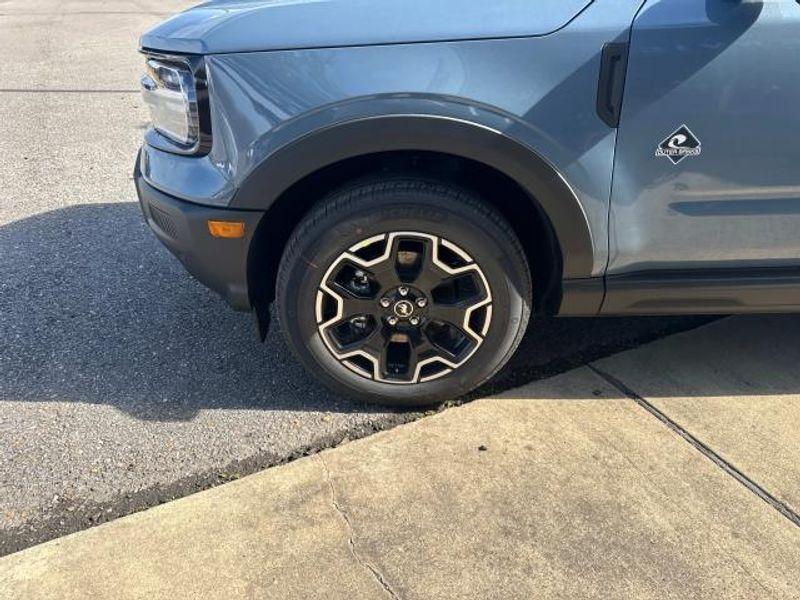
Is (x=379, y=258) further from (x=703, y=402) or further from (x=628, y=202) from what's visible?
(x=703, y=402)

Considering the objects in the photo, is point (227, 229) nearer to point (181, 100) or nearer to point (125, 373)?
point (181, 100)

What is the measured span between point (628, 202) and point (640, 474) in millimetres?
910

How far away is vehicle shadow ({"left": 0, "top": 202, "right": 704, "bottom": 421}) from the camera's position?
110 inches

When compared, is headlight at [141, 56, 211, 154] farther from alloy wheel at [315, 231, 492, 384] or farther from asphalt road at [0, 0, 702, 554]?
asphalt road at [0, 0, 702, 554]

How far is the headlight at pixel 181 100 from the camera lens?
2342mm

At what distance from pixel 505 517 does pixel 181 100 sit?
5.67 feet

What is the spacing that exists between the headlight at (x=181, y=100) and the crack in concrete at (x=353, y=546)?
1190mm

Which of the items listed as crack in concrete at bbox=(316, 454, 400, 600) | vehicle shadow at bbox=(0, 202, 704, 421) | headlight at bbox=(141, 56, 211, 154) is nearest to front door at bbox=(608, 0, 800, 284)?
vehicle shadow at bbox=(0, 202, 704, 421)

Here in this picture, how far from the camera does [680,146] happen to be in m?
2.24

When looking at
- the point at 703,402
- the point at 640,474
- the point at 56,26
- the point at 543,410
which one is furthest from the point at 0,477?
the point at 56,26

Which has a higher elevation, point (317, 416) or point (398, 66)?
point (398, 66)

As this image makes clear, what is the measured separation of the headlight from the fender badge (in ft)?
4.82

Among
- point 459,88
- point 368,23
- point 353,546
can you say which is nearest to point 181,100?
point 368,23

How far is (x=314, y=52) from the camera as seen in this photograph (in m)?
2.21
